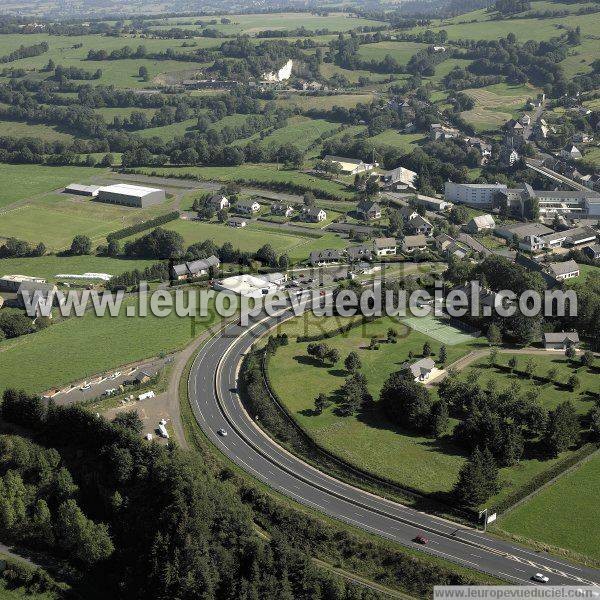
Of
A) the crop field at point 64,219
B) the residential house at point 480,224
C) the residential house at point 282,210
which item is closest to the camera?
the residential house at point 480,224

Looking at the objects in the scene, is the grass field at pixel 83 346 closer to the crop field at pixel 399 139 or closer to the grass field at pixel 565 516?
the grass field at pixel 565 516

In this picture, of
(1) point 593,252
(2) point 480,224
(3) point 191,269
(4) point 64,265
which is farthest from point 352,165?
(4) point 64,265

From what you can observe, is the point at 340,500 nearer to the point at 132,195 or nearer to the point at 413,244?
the point at 413,244

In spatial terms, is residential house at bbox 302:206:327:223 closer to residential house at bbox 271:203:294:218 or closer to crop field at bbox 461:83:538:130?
residential house at bbox 271:203:294:218

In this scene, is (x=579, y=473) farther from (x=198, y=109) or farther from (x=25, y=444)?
(x=198, y=109)

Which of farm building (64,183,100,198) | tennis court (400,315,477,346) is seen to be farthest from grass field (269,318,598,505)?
farm building (64,183,100,198)

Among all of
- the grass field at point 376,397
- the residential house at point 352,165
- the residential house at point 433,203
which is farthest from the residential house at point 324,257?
the residential house at point 352,165
